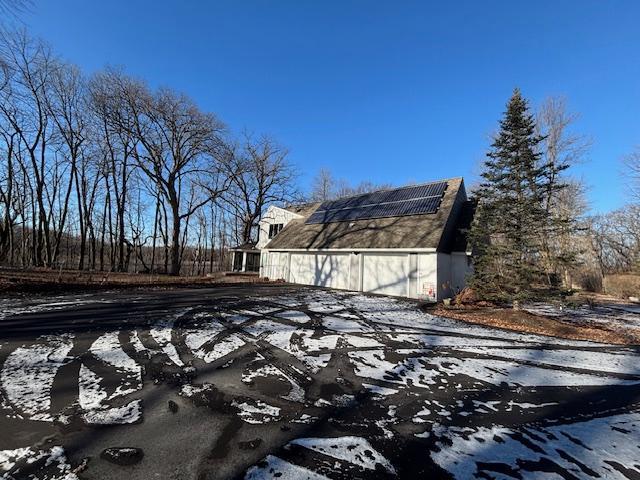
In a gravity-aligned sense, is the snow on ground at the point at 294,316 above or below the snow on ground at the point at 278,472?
above

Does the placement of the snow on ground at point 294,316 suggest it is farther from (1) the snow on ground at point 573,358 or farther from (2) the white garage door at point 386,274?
(2) the white garage door at point 386,274

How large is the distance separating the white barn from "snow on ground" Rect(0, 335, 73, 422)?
1261 centimetres

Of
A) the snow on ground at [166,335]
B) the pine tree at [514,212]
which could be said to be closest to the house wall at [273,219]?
the pine tree at [514,212]

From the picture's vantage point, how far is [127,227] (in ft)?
113

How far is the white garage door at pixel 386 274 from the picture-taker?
1495 centimetres

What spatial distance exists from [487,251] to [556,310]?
4730 millimetres

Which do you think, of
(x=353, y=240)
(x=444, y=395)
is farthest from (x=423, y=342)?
(x=353, y=240)

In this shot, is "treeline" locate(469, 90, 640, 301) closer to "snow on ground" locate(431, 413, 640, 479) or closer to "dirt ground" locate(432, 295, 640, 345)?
"dirt ground" locate(432, 295, 640, 345)

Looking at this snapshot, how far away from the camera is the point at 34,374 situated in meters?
4.24

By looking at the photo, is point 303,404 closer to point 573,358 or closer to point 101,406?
point 101,406

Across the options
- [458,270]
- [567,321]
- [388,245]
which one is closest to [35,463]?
[567,321]

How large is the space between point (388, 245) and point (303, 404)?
39.9 feet

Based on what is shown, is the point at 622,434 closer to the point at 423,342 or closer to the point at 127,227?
the point at 423,342

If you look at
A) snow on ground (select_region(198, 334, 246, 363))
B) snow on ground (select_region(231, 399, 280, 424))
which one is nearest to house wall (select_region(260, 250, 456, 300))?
snow on ground (select_region(198, 334, 246, 363))
